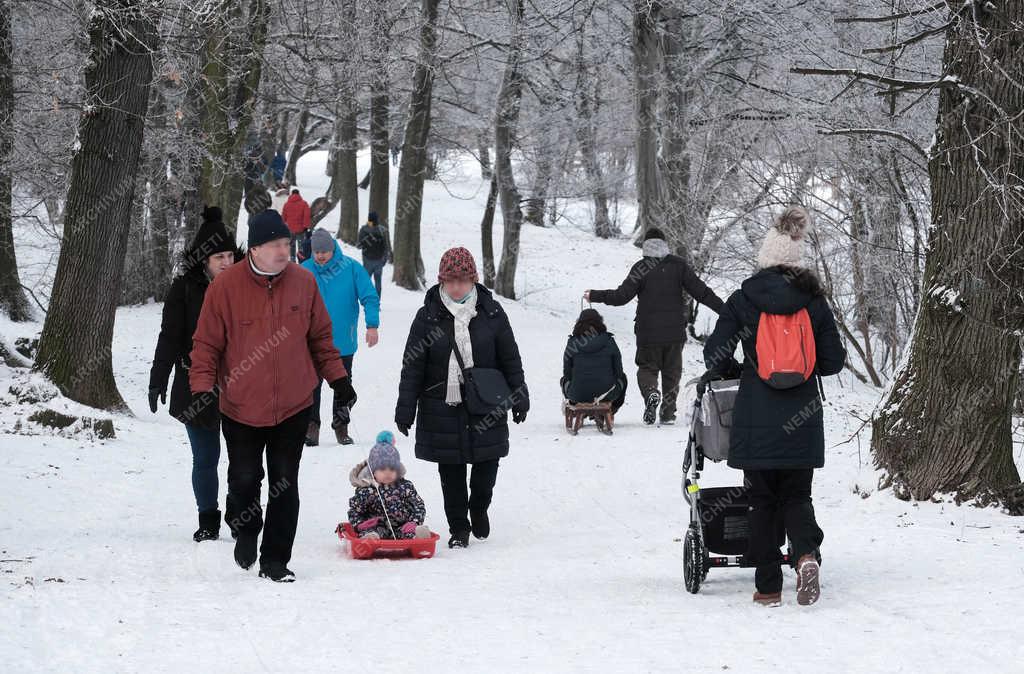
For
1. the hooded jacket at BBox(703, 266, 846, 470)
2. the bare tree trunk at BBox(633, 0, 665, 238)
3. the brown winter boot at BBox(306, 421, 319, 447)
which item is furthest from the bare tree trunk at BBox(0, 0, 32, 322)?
the hooded jacket at BBox(703, 266, 846, 470)

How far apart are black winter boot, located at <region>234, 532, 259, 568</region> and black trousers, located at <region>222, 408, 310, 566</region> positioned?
21 centimetres

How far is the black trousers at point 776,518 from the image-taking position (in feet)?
19.2

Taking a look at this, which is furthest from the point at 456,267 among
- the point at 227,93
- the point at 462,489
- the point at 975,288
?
the point at 227,93

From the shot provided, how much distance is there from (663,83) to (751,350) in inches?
691

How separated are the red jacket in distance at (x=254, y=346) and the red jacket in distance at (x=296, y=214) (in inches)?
731

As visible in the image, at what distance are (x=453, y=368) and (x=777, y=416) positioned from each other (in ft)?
8.00

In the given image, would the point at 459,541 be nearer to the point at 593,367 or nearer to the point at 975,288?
the point at 975,288

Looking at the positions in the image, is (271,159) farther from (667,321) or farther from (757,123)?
(667,321)

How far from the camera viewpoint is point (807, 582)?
5.75 m

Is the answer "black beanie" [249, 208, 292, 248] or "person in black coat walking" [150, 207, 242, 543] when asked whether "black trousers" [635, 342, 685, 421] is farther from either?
"black beanie" [249, 208, 292, 248]

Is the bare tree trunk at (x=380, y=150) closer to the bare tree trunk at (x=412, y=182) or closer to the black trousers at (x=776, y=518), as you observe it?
the bare tree trunk at (x=412, y=182)

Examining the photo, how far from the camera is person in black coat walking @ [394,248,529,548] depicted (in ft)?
25.2

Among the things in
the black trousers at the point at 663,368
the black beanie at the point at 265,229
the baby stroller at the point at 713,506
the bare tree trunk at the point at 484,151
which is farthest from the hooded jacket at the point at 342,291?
the bare tree trunk at the point at 484,151

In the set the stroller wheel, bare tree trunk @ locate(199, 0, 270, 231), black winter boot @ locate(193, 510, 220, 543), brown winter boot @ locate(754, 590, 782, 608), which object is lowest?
black winter boot @ locate(193, 510, 220, 543)
